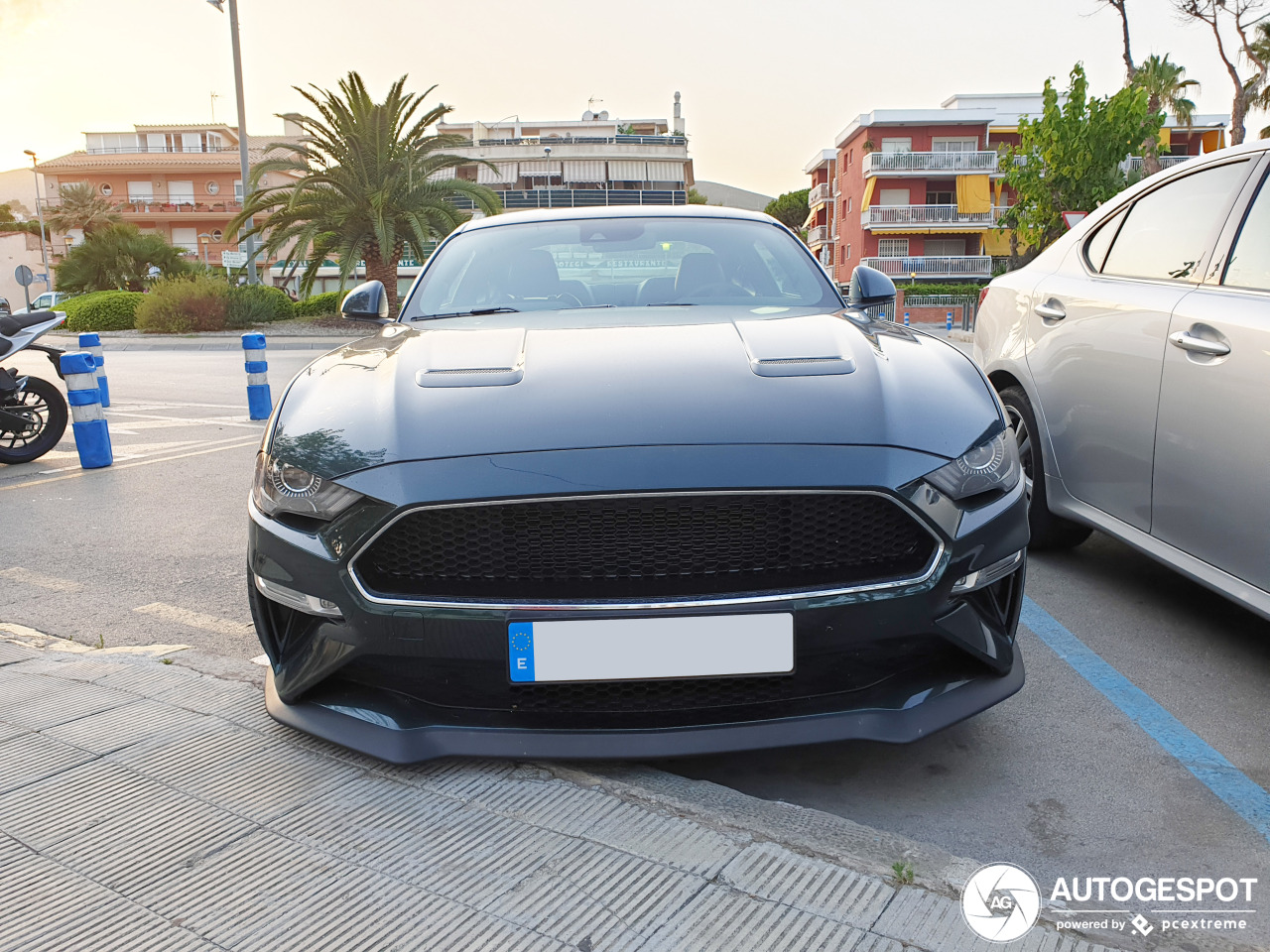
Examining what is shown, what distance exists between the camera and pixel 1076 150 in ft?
92.1

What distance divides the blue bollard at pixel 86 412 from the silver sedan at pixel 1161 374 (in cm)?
586

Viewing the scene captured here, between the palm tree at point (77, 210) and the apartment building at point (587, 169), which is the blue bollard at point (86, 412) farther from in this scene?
the palm tree at point (77, 210)

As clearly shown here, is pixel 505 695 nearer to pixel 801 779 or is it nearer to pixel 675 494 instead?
pixel 675 494

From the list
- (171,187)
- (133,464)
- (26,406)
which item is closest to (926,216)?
(171,187)

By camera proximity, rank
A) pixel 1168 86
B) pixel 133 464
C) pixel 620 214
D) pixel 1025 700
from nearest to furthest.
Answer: pixel 1025 700 → pixel 620 214 → pixel 133 464 → pixel 1168 86

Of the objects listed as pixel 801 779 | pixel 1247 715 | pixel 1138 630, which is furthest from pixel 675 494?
pixel 1138 630

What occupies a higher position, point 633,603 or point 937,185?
point 937,185

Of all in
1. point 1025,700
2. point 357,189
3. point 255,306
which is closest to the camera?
point 1025,700

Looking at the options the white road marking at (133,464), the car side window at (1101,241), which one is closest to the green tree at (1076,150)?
the white road marking at (133,464)

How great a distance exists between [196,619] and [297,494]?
1803 mm

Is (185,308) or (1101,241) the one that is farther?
(185,308)

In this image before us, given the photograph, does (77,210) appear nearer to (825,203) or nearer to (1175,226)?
(825,203)

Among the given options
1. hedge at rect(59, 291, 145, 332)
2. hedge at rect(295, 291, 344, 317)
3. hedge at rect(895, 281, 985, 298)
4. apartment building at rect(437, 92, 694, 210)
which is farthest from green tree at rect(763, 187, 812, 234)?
hedge at rect(59, 291, 145, 332)

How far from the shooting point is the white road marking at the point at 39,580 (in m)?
4.18
